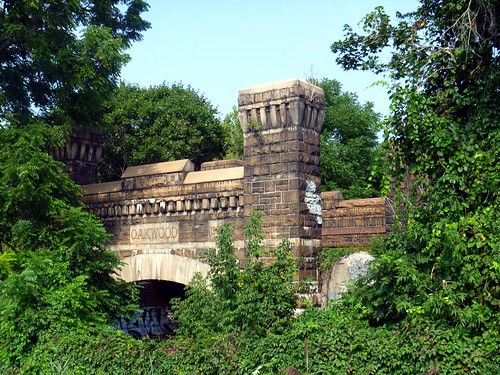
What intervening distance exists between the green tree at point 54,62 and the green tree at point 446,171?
7105 mm

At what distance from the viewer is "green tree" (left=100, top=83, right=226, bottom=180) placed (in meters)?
25.6

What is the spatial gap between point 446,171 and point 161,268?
6717 millimetres

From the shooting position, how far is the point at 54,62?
15.1 meters

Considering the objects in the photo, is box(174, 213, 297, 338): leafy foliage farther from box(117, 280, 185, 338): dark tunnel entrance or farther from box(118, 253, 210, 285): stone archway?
box(117, 280, 185, 338): dark tunnel entrance

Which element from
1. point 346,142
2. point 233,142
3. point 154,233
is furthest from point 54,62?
point 346,142

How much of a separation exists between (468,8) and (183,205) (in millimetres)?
6657

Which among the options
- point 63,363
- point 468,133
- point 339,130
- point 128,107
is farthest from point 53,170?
point 339,130

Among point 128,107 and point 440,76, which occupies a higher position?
point 128,107

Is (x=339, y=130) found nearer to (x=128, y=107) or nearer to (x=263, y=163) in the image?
(x=128, y=107)

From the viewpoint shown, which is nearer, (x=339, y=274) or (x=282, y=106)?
(x=282, y=106)

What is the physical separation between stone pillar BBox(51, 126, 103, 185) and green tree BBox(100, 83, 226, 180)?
8.26 meters

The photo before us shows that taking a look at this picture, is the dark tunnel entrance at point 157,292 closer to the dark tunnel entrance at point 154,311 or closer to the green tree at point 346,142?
the dark tunnel entrance at point 154,311

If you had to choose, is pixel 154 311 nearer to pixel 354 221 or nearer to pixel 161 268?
pixel 161 268

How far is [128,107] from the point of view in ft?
85.1
